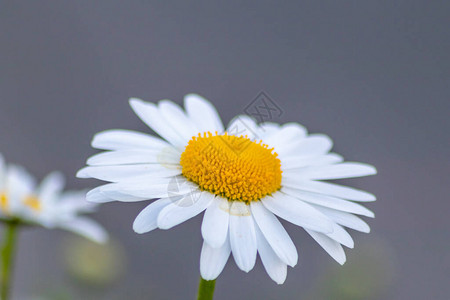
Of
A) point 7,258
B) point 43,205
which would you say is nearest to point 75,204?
point 43,205

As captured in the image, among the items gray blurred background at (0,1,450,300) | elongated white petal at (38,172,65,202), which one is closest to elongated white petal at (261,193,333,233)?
elongated white petal at (38,172,65,202)

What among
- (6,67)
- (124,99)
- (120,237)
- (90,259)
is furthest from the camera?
(6,67)

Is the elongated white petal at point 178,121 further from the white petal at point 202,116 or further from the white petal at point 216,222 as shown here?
the white petal at point 216,222

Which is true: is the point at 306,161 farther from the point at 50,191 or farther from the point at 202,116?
the point at 50,191

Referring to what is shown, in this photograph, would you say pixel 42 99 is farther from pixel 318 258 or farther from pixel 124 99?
pixel 318 258

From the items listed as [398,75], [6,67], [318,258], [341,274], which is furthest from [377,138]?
[6,67]

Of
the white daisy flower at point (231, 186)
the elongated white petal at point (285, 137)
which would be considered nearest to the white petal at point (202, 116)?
the white daisy flower at point (231, 186)

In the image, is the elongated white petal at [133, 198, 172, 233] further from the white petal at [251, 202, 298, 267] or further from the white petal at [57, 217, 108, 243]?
the white petal at [57, 217, 108, 243]
